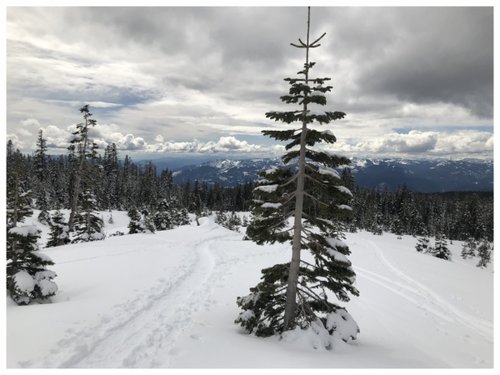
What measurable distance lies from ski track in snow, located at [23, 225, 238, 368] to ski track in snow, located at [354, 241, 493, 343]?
13279mm

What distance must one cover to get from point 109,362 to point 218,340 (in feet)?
10.2

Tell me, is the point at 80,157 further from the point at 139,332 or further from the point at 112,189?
the point at 112,189

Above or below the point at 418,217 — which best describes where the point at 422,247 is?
below

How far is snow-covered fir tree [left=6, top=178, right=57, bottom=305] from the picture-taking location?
1175 centimetres

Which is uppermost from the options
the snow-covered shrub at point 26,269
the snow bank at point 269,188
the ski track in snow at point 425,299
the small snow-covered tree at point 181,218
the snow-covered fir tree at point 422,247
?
the snow bank at point 269,188

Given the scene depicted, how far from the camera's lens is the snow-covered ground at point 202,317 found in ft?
28.6

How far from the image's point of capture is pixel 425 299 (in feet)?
71.4

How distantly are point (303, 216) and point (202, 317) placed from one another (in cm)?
595

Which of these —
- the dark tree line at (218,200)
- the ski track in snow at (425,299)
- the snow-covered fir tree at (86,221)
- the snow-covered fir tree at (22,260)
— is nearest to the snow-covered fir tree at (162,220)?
the dark tree line at (218,200)

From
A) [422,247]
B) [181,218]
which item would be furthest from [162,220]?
[422,247]

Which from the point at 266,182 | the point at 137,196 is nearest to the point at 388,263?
the point at 266,182

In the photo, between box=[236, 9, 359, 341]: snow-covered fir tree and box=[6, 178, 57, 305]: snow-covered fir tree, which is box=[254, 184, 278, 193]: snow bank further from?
box=[6, 178, 57, 305]: snow-covered fir tree

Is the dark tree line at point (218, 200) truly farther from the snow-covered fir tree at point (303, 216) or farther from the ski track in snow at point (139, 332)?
the snow-covered fir tree at point (303, 216)

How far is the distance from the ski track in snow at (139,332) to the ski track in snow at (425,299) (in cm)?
1328
